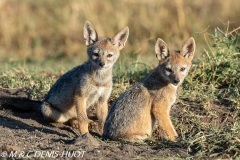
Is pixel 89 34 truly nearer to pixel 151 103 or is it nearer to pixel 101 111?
pixel 101 111

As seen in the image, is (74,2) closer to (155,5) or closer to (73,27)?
(73,27)

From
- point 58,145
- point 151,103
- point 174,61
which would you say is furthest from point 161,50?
point 58,145

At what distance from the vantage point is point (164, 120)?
24.0ft

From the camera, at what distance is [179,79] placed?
7.50 metres

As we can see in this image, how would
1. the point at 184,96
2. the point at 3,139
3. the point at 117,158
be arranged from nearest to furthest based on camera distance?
the point at 117,158, the point at 3,139, the point at 184,96

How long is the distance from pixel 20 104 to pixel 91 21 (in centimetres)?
750

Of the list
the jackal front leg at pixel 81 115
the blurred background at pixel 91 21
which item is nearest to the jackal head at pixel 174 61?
the jackal front leg at pixel 81 115

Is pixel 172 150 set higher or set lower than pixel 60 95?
lower

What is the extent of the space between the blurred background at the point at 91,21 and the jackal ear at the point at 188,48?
6.94m

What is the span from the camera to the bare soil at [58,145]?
6102 mm

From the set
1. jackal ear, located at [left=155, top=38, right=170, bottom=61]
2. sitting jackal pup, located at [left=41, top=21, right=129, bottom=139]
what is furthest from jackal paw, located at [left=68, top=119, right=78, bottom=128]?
jackal ear, located at [left=155, top=38, right=170, bottom=61]

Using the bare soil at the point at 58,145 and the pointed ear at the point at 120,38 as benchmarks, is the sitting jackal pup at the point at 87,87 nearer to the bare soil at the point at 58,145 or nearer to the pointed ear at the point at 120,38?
the pointed ear at the point at 120,38

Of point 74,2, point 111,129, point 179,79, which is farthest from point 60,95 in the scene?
point 74,2

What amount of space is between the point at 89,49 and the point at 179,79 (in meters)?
1.59
